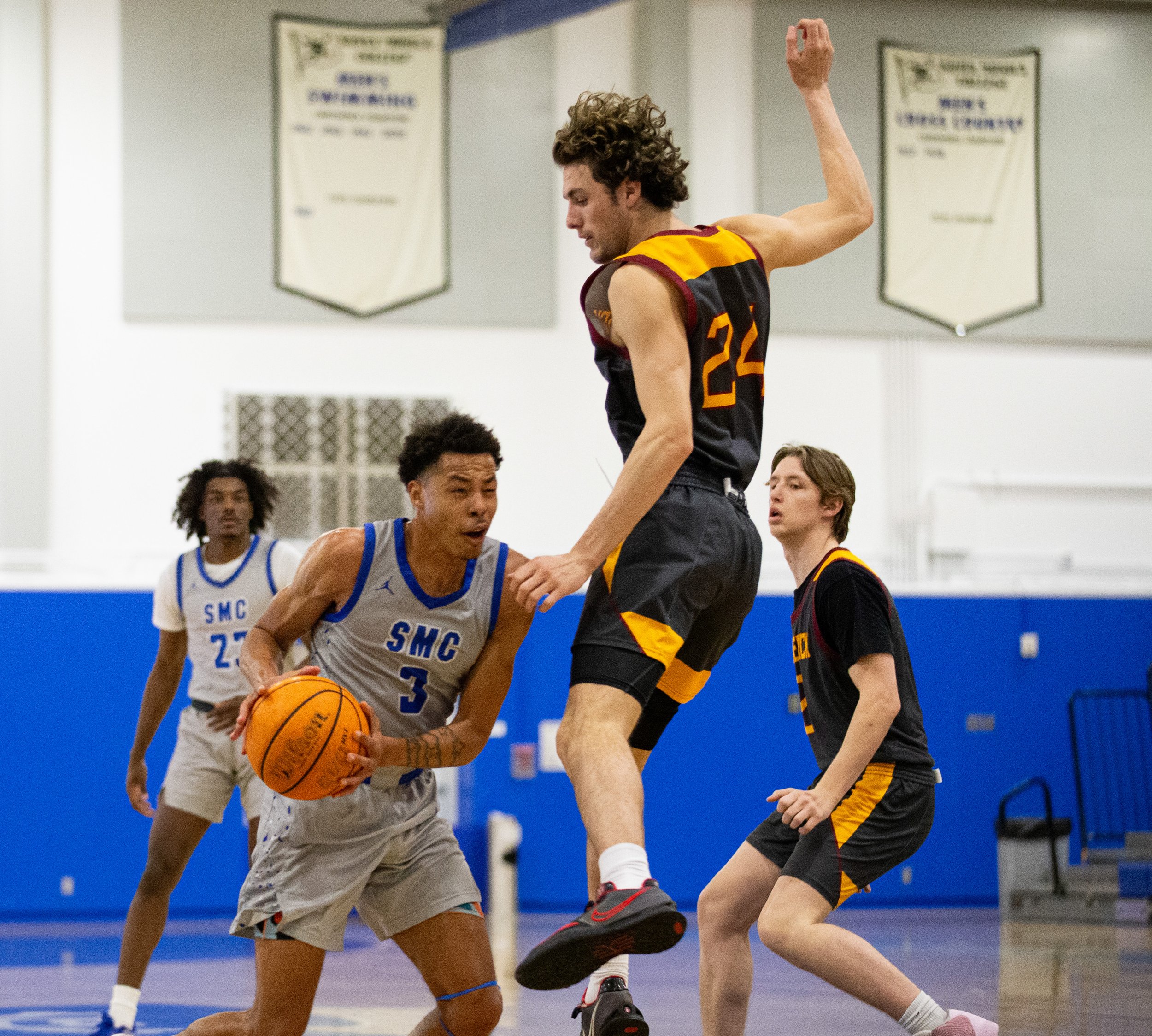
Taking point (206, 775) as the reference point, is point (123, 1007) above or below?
below

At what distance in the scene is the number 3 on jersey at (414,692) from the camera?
132 inches

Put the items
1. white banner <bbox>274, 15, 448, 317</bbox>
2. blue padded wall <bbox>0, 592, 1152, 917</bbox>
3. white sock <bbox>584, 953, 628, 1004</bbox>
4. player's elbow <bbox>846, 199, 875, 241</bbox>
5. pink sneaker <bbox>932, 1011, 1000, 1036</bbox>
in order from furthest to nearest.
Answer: white banner <bbox>274, 15, 448, 317</bbox> → blue padded wall <bbox>0, 592, 1152, 917</bbox> → pink sneaker <bbox>932, 1011, 1000, 1036</bbox> → player's elbow <bbox>846, 199, 875, 241</bbox> → white sock <bbox>584, 953, 628, 1004</bbox>

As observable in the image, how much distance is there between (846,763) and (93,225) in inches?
350

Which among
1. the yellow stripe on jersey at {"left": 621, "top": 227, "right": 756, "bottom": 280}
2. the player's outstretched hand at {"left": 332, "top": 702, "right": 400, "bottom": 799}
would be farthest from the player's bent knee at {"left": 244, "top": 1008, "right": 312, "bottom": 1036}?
the yellow stripe on jersey at {"left": 621, "top": 227, "right": 756, "bottom": 280}

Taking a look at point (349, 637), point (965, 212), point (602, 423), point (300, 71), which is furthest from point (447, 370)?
point (349, 637)

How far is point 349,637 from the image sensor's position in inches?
132

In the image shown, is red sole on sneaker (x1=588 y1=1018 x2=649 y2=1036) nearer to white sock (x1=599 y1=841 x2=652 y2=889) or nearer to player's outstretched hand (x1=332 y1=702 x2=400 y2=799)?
white sock (x1=599 y1=841 x2=652 y2=889)

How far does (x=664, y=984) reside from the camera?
21.1 feet

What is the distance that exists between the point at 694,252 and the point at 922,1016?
201 cm

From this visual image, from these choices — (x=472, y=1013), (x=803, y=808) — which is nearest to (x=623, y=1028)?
(x=472, y=1013)

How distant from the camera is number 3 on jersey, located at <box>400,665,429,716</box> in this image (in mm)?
3354

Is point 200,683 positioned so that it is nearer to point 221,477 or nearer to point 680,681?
point 221,477

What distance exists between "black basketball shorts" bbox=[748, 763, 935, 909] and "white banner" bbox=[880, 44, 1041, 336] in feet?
26.6

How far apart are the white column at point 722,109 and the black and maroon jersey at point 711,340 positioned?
26.8ft
